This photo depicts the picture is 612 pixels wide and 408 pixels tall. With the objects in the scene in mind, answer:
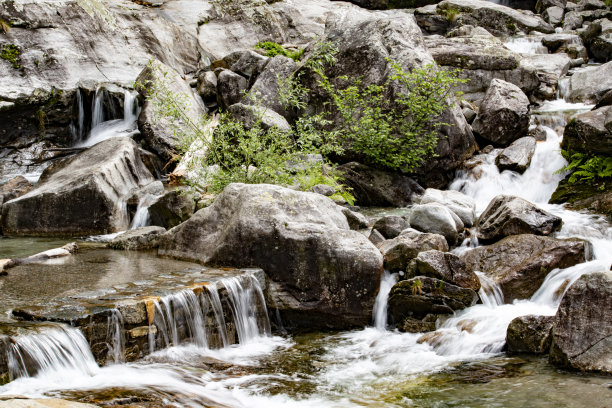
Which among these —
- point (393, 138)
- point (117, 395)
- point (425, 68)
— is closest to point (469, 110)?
point (425, 68)

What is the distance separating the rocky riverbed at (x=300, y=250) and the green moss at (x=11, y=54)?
0.04 meters

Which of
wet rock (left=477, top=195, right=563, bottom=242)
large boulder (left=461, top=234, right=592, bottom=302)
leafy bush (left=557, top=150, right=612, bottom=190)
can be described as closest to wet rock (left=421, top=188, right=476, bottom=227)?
wet rock (left=477, top=195, right=563, bottom=242)

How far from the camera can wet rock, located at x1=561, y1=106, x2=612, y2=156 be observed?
36.0 ft

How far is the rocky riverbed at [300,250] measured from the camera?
16.2 feet

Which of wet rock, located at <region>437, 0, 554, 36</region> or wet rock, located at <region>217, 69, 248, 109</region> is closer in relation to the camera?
wet rock, located at <region>217, 69, 248, 109</region>

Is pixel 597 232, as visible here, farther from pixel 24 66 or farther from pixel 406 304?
pixel 24 66

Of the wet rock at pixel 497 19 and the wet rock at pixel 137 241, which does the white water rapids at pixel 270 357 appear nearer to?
the wet rock at pixel 137 241

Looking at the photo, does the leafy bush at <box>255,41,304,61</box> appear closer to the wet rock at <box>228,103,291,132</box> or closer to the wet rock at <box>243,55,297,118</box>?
the wet rock at <box>243,55,297,118</box>

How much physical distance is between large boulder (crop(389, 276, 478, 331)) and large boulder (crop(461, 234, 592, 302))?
507 millimetres

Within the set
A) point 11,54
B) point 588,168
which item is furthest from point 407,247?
point 11,54

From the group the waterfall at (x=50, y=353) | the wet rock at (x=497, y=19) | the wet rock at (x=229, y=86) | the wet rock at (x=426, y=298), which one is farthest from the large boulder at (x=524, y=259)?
the wet rock at (x=497, y=19)

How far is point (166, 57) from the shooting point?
65.0 ft

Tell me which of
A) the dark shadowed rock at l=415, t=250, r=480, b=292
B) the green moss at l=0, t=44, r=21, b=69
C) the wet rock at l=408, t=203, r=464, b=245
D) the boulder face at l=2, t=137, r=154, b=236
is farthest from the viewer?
the green moss at l=0, t=44, r=21, b=69

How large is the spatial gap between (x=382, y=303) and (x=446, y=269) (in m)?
0.97
